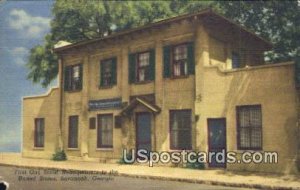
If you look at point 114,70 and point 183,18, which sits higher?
point 183,18

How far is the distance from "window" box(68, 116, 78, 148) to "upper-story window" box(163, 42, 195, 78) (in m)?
4.64

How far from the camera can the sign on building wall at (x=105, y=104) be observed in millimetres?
18883

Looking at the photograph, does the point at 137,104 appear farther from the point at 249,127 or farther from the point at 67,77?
the point at 249,127

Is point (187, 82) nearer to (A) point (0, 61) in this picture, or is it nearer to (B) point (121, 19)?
(B) point (121, 19)

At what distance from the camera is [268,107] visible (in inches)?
575

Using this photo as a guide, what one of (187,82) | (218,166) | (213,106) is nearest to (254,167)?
(218,166)

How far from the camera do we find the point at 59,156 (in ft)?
57.2

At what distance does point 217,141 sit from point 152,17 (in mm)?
5013

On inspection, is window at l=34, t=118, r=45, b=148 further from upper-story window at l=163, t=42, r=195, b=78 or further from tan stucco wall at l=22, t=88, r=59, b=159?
upper-story window at l=163, t=42, r=195, b=78

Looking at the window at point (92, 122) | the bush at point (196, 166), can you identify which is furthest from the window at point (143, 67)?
the bush at point (196, 166)

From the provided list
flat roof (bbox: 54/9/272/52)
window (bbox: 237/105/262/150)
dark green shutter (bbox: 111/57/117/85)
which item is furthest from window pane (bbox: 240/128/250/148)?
dark green shutter (bbox: 111/57/117/85)

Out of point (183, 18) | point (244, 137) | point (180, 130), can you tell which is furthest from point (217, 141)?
point (183, 18)

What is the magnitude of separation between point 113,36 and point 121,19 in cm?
284

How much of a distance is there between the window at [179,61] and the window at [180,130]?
1.49 m
